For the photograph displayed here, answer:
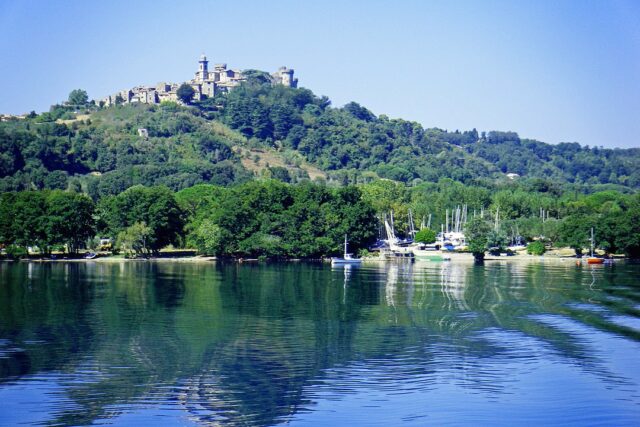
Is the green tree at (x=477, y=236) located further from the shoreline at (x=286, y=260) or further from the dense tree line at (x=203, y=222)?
the dense tree line at (x=203, y=222)

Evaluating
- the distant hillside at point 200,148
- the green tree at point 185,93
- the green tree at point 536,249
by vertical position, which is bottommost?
the green tree at point 536,249

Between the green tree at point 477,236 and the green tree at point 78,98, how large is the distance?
120074 mm

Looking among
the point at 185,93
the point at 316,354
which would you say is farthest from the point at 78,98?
the point at 316,354

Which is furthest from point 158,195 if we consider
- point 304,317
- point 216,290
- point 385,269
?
point 304,317

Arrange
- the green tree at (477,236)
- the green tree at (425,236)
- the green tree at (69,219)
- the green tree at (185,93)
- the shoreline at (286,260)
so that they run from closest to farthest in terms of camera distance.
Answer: the green tree at (69,219) < the shoreline at (286,260) < the green tree at (477,236) < the green tree at (425,236) < the green tree at (185,93)

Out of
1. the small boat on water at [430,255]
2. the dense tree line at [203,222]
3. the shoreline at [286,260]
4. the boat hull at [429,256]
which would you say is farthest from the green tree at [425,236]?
the dense tree line at [203,222]

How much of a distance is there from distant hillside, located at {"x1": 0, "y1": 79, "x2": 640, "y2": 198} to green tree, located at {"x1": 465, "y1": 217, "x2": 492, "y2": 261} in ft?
158

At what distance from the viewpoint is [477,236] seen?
82.5 m

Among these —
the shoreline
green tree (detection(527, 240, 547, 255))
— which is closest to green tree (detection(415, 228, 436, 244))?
the shoreline

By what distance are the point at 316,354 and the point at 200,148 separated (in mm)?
119653

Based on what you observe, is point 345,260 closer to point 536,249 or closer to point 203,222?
point 203,222

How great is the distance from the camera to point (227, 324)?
36062 millimetres

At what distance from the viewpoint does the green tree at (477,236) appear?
8081 centimetres

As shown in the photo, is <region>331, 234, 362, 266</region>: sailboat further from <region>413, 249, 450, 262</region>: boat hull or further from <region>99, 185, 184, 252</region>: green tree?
<region>99, 185, 184, 252</region>: green tree
